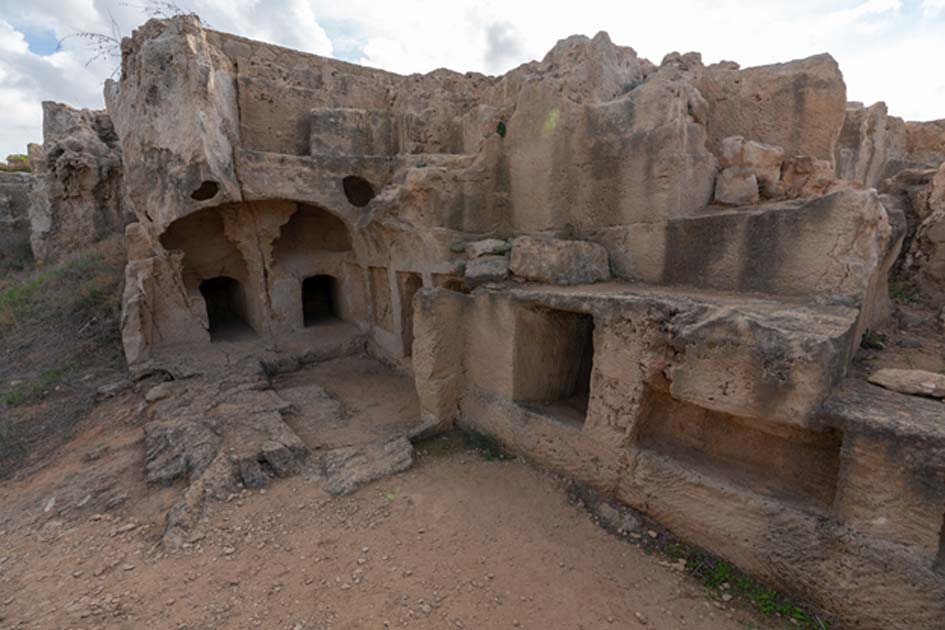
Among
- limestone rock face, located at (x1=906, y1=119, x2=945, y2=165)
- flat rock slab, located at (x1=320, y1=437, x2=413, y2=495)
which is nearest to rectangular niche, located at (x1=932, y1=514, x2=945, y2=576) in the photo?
flat rock slab, located at (x1=320, y1=437, x2=413, y2=495)

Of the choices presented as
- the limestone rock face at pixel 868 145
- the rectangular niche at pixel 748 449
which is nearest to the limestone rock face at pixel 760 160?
the rectangular niche at pixel 748 449

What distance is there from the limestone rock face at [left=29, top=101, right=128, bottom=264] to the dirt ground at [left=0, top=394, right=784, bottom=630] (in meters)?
10.4

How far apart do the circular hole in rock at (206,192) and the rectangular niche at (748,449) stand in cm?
713

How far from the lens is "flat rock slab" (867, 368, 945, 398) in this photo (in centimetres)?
270

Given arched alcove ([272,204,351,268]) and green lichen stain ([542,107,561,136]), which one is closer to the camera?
green lichen stain ([542,107,561,136])

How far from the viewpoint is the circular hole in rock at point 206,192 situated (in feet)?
22.5

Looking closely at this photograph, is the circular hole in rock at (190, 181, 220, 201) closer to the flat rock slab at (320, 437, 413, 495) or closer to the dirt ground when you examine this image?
the dirt ground

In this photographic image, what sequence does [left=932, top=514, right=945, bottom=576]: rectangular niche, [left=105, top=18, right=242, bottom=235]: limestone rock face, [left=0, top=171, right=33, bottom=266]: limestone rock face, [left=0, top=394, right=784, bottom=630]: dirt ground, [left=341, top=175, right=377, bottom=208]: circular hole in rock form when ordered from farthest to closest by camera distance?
[left=0, top=171, right=33, bottom=266]: limestone rock face → [left=341, top=175, right=377, bottom=208]: circular hole in rock → [left=105, top=18, right=242, bottom=235]: limestone rock face → [left=0, top=394, right=784, bottom=630]: dirt ground → [left=932, top=514, right=945, bottom=576]: rectangular niche

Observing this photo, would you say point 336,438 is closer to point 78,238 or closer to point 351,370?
point 351,370

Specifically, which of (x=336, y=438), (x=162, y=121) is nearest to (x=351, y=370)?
(x=336, y=438)

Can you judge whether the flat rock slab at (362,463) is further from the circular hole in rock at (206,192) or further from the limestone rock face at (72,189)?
the limestone rock face at (72,189)

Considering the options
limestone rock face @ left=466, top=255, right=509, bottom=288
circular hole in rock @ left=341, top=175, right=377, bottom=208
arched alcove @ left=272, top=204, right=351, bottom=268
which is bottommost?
limestone rock face @ left=466, top=255, right=509, bottom=288

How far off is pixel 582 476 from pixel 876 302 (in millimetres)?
3245

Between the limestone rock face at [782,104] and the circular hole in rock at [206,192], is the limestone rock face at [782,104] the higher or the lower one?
the higher one
